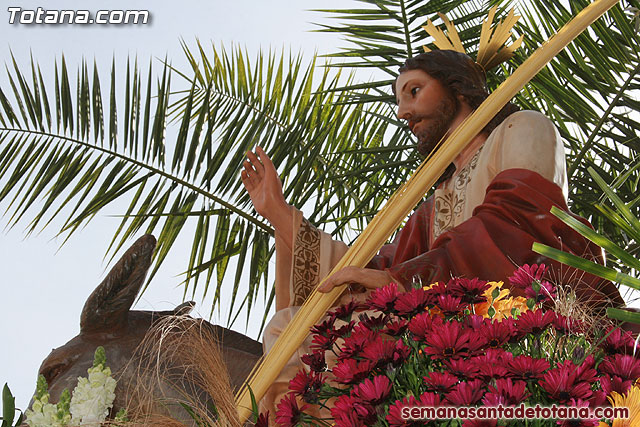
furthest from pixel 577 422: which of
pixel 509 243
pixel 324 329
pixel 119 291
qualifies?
pixel 119 291

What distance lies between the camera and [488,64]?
2877 millimetres

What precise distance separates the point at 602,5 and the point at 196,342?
139cm

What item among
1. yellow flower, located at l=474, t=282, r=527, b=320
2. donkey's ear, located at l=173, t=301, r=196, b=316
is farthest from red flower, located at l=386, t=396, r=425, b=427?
donkey's ear, located at l=173, t=301, r=196, b=316

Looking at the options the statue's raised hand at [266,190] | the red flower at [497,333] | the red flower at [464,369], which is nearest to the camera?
the red flower at [464,369]

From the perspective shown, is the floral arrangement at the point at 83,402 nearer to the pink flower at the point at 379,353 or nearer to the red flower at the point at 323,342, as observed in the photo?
the red flower at the point at 323,342

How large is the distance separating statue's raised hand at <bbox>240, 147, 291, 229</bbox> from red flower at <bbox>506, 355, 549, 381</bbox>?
1.55 meters

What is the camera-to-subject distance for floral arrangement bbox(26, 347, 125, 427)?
6.68 feet

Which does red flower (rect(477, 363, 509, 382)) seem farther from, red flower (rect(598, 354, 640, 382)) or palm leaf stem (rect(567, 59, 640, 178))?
palm leaf stem (rect(567, 59, 640, 178))

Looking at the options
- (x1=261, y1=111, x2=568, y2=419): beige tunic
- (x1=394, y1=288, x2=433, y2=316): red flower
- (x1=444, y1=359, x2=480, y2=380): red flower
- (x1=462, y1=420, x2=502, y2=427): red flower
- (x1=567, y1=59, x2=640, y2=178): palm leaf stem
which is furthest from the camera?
(x1=567, y1=59, x2=640, y2=178): palm leaf stem

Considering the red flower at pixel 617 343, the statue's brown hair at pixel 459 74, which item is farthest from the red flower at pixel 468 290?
the statue's brown hair at pixel 459 74

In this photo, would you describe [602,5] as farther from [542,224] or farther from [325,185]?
[325,185]

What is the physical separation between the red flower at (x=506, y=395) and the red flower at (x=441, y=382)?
0.05 meters

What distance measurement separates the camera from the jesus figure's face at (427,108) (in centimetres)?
274

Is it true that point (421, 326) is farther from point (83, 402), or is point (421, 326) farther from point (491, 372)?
point (83, 402)
